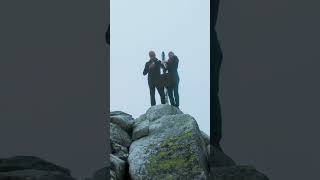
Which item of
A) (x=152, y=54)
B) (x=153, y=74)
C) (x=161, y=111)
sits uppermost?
(x=152, y=54)

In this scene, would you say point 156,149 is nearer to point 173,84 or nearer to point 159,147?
point 159,147

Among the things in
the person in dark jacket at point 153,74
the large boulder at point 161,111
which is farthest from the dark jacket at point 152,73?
the large boulder at point 161,111

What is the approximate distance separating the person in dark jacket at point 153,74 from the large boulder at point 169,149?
0.19 m

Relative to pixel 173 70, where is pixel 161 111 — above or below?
below

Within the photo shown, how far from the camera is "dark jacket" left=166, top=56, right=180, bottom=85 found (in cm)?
793

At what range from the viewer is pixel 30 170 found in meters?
8.14

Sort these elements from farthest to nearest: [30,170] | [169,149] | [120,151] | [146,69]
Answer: [30,170]
[146,69]
[120,151]
[169,149]

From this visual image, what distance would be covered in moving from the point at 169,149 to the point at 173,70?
125cm

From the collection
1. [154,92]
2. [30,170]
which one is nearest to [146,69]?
[154,92]

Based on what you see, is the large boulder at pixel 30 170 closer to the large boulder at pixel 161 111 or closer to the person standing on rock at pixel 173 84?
the large boulder at pixel 161 111

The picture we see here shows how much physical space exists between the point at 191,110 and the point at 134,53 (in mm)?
1273

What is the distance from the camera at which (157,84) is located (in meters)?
7.96

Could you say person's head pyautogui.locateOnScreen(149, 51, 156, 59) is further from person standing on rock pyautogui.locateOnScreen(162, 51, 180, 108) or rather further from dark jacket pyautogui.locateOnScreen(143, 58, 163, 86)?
person standing on rock pyautogui.locateOnScreen(162, 51, 180, 108)

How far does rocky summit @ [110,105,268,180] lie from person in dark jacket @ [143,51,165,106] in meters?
0.19
